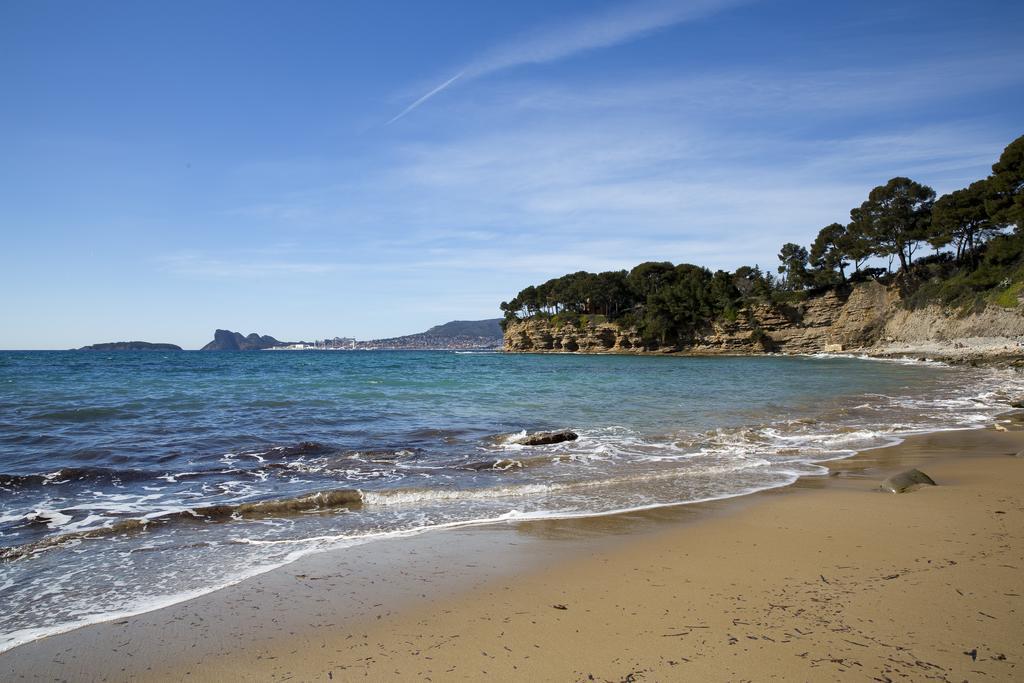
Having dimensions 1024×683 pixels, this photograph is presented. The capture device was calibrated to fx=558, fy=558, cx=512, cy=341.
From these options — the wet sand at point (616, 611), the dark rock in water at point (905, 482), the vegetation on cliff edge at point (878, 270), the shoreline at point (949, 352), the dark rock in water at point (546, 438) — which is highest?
the vegetation on cliff edge at point (878, 270)

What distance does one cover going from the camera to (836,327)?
67.4 meters

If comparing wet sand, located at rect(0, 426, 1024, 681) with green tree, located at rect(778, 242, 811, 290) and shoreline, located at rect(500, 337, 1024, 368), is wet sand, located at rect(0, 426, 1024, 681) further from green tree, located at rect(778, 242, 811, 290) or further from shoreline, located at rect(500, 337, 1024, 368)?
green tree, located at rect(778, 242, 811, 290)

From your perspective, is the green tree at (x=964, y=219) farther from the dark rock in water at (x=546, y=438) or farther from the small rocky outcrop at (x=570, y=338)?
the dark rock in water at (x=546, y=438)

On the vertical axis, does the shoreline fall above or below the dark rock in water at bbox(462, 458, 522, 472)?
below

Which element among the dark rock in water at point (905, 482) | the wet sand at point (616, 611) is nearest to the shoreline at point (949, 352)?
the dark rock in water at point (905, 482)

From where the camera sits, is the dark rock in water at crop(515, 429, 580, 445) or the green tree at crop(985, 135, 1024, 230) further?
the green tree at crop(985, 135, 1024, 230)

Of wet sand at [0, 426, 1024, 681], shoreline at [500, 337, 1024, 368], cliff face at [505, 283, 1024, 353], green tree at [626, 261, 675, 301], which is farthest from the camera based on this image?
green tree at [626, 261, 675, 301]

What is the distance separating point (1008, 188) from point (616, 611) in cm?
6434

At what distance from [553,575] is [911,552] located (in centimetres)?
327

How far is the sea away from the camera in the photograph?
212 inches

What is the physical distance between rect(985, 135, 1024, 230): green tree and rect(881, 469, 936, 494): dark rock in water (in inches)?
2054

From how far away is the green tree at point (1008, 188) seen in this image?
46.2 m

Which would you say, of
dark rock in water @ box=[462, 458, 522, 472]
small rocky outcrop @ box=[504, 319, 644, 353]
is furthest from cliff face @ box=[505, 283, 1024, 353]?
dark rock in water @ box=[462, 458, 522, 472]

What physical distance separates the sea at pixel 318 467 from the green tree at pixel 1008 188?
36.3 meters
